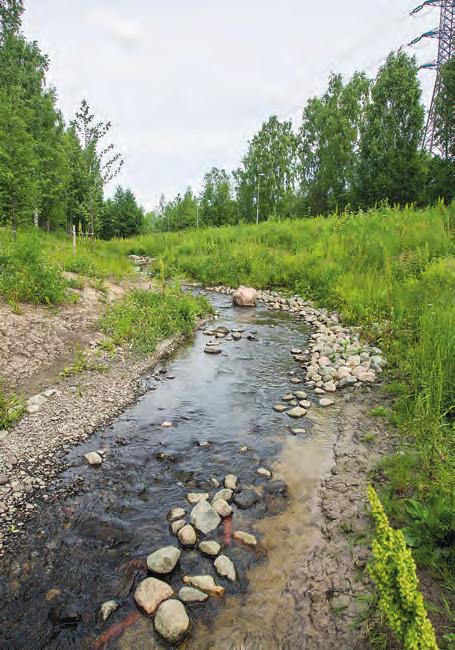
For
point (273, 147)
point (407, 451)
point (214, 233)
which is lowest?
point (407, 451)

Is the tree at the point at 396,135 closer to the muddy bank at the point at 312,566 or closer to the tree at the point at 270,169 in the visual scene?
the tree at the point at 270,169

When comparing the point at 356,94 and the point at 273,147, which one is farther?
the point at 273,147

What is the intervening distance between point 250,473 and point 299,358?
3612mm

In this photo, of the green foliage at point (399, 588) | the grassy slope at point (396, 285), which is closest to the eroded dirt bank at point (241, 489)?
the grassy slope at point (396, 285)

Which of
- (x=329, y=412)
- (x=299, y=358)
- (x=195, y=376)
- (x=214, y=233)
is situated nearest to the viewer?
(x=329, y=412)

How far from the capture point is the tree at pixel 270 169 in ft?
121

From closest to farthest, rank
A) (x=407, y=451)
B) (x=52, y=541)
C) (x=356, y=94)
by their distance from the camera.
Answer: (x=52, y=541), (x=407, y=451), (x=356, y=94)

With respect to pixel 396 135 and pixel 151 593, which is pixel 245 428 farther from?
pixel 396 135

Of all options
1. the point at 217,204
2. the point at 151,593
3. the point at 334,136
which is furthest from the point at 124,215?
the point at 151,593

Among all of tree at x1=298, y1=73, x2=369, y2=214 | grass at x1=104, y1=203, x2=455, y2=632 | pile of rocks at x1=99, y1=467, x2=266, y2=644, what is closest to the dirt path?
pile of rocks at x1=99, y1=467, x2=266, y2=644

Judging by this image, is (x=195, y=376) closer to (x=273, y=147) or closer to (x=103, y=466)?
(x=103, y=466)

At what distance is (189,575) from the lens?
8.88 feet

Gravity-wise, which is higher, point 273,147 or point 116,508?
point 273,147

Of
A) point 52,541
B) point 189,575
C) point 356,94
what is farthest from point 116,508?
point 356,94
